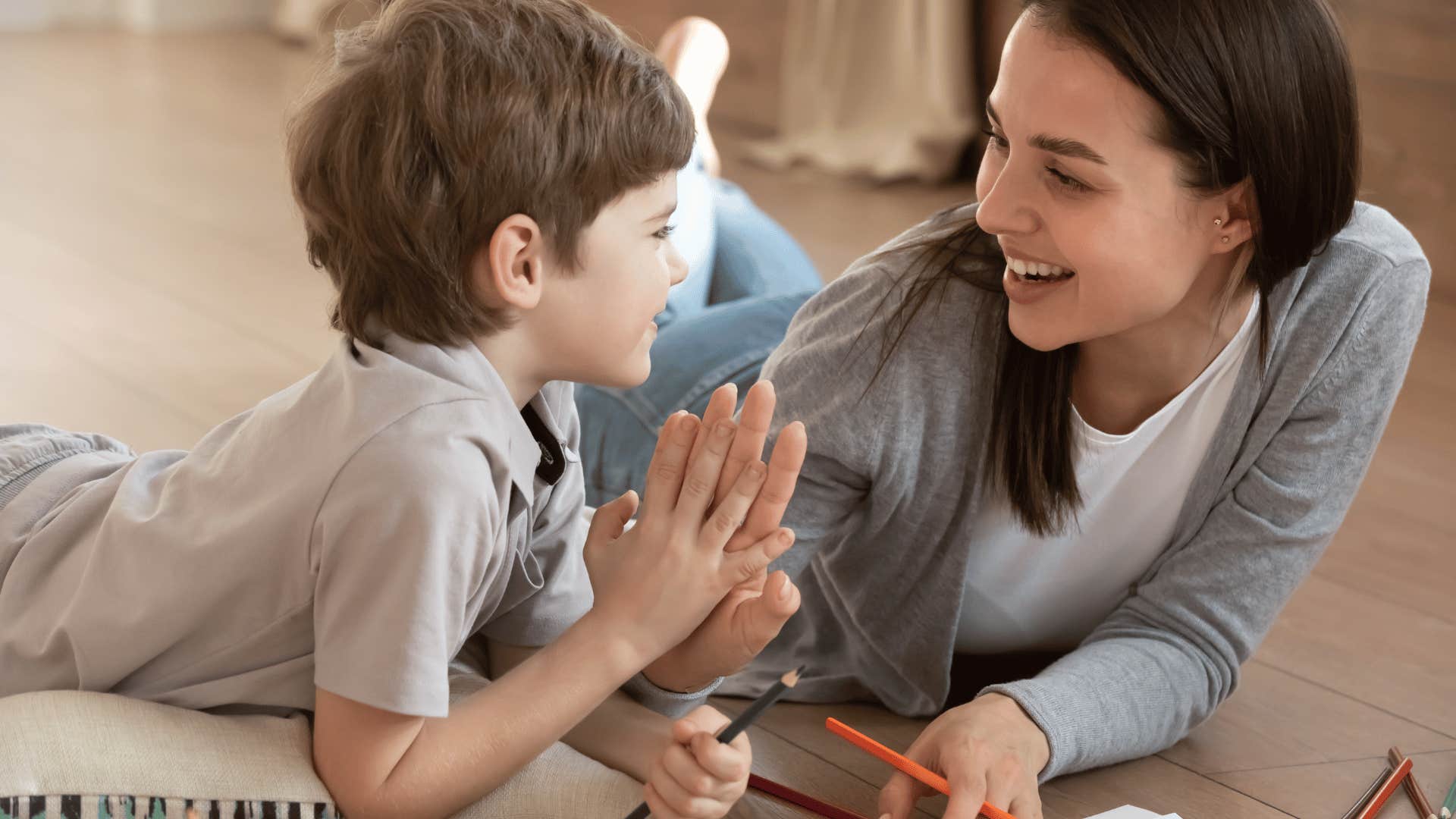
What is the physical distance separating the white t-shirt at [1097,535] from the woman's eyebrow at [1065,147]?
0.81 ft

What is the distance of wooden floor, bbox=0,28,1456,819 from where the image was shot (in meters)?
1.38

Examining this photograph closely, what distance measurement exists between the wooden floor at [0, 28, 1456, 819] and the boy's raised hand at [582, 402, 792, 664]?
0.27 metres

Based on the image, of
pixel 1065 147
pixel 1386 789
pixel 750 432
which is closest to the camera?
pixel 750 432

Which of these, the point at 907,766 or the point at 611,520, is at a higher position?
the point at 611,520

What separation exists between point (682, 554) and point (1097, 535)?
0.48m

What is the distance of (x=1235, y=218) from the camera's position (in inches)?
46.9

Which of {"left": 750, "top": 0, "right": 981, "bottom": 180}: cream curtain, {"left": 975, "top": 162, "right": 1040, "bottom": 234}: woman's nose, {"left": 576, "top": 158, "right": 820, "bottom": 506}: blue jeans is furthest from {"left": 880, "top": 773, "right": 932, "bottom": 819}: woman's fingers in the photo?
{"left": 750, "top": 0, "right": 981, "bottom": 180}: cream curtain

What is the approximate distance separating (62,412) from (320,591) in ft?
4.28

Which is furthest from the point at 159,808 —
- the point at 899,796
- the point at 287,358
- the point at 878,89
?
the point at 878,89

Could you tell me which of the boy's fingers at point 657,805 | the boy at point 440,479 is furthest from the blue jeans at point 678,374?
the boy's fingers at point 657,805

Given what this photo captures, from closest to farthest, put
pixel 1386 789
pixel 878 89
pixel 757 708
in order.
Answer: pixel 757 708
pixel 1386 789
pixel 878 89

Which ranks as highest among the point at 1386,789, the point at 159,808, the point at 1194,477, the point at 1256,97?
the point at 1256,97

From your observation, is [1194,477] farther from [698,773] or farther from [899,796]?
[698,773]

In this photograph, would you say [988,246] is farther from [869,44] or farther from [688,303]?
[869,44]
